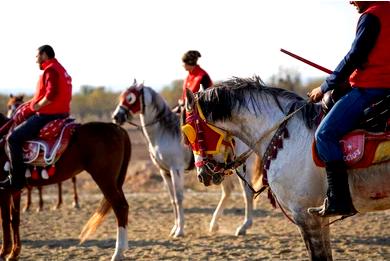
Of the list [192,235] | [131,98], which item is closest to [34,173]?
[131,98]

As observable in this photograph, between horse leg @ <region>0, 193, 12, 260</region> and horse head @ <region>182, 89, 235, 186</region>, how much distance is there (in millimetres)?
3983

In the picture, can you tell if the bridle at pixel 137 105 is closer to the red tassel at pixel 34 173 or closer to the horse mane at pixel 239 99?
the red tassel at pixel 34 173

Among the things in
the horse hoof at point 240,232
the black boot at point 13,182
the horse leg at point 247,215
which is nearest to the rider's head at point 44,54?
the black boot at point 13,182

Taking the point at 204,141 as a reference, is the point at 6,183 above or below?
below

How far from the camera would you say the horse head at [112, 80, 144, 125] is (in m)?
10.1

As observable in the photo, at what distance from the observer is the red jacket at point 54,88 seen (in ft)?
25.8

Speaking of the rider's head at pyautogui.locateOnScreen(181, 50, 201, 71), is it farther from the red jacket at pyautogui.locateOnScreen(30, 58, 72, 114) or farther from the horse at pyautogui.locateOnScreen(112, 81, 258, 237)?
the red jacket at pyautogui.locateOnScreen(30, 58, 72, 114)

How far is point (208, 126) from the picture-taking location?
5.28 metres

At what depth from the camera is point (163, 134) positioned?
1010 cm

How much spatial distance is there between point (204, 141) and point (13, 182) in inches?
151

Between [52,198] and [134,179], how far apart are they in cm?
315

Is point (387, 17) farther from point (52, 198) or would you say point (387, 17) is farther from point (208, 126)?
point (52, 198)

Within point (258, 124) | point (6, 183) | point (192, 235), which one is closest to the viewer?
point (258, 124)

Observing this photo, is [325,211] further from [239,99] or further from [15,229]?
[15,229]
